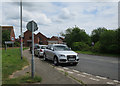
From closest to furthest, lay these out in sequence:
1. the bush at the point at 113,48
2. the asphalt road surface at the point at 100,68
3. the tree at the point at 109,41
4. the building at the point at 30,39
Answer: the asphalt road surface at the point at 100,68, the bush at the point at 113,48, the tree at the point at 109,41, the building at the point at 30,39

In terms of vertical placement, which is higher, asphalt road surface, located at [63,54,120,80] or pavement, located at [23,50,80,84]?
pavement, located at [23,50,80,84]

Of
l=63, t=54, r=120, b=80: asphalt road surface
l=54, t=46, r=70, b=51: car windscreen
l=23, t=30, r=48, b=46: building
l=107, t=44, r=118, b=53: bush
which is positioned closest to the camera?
l=63, t=54, r=120, b=80: asphalt road surface

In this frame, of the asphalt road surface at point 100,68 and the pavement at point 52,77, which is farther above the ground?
the pavement at point 52,77

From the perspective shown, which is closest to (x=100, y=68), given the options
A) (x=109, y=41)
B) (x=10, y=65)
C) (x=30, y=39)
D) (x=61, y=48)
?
(x=61, y=48)

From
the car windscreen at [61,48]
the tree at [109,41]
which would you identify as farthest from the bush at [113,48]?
the car windscreen at [61,48]

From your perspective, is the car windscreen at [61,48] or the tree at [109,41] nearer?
the car windscreen at [61,48]

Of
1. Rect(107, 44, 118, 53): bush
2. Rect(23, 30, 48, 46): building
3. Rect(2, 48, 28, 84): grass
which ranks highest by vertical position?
Rect(23, 30, 48, 46): building

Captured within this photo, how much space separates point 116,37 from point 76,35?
38.3 m

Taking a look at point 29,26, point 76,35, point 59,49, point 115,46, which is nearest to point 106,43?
point 115,46

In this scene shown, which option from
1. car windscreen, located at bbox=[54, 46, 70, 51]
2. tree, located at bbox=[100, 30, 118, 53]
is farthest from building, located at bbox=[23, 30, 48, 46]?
car windscreen, located at bbox=[54, 46, 70, 51]

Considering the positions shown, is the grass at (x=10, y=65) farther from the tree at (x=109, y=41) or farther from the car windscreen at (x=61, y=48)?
the tree at (x=109, y=41)

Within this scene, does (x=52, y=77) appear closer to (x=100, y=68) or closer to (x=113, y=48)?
(x=100, y=68)

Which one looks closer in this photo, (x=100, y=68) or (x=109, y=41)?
(x=100, y=68)

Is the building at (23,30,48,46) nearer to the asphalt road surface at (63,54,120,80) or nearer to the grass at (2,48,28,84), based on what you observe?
the grass at (2,48,28,84)
